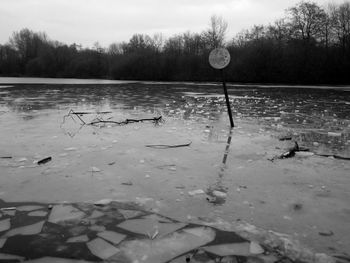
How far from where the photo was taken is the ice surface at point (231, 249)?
3281 mm

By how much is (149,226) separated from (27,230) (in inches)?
52.3

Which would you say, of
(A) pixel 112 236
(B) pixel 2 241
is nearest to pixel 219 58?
(A) pixel 112 236

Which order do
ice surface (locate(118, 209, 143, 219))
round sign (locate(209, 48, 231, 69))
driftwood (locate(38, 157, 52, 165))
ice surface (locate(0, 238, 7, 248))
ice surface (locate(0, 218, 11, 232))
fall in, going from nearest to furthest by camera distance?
ice surface (locate(0, 238, 7, 248)) → ice surface (locate(0, 218, 11, 232)) → ice surface (locate(118, 209, 143, 219)) → driftwood (locate(38, 157, 52, 165)) → round sign (locate(209, 48, 231, 69))

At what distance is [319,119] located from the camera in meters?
12.4

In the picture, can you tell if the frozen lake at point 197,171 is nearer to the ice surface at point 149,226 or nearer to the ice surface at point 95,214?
the ice surface at point 149,226

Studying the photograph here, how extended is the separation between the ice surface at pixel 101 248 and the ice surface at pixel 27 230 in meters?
0.70

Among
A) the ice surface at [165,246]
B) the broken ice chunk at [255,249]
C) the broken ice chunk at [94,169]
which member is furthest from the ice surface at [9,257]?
the broken ice chunk at [94,169]

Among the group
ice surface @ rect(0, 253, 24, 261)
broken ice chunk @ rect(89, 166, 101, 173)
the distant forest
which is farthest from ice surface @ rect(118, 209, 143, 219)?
the distant forest

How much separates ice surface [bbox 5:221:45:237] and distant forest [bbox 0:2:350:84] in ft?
178

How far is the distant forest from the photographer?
177 feet

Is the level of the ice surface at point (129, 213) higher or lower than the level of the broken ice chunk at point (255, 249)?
higher

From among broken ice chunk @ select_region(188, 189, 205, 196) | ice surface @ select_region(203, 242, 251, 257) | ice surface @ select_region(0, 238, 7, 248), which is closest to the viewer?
ice surface @ select_region(203, 242, 251, 257)

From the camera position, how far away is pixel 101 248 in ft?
11.0

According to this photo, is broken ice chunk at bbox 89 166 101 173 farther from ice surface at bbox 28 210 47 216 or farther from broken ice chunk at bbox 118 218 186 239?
broken ice chunk at bbox 118 218 186 239
